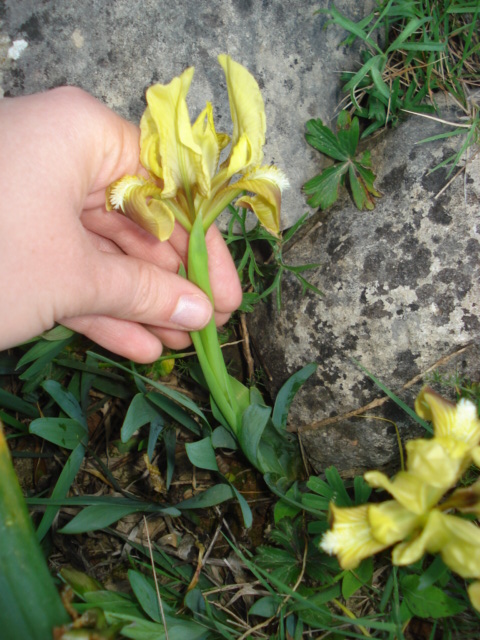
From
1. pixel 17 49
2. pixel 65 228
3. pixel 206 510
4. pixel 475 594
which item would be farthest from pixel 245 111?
pixel 206 510

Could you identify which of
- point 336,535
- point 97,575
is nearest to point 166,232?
point 336,535

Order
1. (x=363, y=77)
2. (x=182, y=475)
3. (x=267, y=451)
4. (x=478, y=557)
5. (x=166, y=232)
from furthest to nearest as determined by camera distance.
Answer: (x=182, y=475)
(x=363, y=77)
(x=267, y=451)
(x=166, y=232)
(x=478, y=557)

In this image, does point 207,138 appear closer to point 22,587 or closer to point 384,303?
point 384,303

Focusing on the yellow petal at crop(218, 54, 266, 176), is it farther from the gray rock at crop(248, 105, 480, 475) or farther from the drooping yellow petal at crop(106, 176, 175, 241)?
the gray rock at crop(248, 105, 480, 475)

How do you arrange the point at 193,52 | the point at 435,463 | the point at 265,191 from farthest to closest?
the point at 193,52 → the point at 265,191 → the point at 435,463

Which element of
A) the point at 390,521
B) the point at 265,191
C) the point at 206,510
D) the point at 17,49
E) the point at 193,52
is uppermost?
the point at 17,49

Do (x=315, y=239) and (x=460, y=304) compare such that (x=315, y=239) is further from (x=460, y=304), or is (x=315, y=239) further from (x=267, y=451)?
(x=267, y=451)

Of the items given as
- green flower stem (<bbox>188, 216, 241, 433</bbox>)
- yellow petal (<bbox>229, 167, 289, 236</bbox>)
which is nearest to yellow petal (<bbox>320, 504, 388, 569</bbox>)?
green flower stem (<bbox>188, 216, 241, 433</bbox>)
